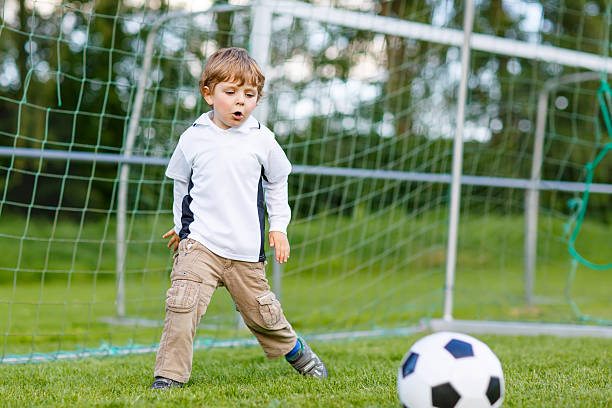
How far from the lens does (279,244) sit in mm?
2750

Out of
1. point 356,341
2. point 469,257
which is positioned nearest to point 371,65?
point 356,341

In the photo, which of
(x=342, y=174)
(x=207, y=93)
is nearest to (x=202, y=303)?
(x=207, y=93)

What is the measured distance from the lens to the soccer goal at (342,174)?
4.41 metres

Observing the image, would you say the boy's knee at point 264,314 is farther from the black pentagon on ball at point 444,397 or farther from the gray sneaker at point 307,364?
the black pentagon on ball at point 444,397

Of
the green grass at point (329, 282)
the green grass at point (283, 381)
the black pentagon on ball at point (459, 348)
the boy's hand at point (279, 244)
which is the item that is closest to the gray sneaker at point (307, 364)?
the green grass at point (283, 381)

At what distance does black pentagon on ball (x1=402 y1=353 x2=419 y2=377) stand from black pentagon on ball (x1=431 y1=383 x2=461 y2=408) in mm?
107

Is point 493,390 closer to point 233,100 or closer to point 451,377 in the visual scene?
point 451,377

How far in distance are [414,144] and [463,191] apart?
4.97 ft

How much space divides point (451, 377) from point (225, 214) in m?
1.08

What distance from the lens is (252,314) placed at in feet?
9.02

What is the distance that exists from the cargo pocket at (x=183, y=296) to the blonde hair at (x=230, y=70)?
760 millimetres

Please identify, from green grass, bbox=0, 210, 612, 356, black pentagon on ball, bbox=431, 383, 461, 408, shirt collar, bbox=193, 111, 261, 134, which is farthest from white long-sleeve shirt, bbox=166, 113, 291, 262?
green grass, bbox=0, 210, 612, 356

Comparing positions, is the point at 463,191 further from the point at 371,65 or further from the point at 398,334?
the point at 398,334

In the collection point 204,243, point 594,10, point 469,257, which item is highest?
point 594,10
